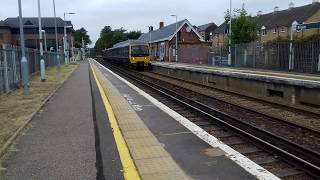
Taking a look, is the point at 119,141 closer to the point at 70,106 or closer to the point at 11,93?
the point at 70,106

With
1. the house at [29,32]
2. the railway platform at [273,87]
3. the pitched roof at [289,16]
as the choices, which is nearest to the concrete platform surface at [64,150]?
the railway platform at [273,87]

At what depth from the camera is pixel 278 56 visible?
115ft

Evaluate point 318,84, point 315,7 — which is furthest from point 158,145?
point 315,7

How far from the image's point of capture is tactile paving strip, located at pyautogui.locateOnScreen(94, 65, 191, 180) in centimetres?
649

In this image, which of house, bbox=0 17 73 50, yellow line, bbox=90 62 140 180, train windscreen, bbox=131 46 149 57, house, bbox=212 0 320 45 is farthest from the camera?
house, bbox=0 17 73 50

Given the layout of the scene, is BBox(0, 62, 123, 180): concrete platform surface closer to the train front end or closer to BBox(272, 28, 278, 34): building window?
the train front end

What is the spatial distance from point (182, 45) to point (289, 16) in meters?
19.2

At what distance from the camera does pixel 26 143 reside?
863 centimetres

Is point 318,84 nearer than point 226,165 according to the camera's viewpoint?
No

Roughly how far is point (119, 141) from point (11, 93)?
455 inches

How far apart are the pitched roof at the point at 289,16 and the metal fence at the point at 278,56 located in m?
28.3

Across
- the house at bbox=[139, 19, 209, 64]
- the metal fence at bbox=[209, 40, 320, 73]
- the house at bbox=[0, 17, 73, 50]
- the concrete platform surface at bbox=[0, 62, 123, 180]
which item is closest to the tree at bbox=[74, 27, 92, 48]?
the house at bbox=[0, 17, 73, 50]

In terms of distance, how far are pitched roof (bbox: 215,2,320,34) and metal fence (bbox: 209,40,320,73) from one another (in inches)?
1114

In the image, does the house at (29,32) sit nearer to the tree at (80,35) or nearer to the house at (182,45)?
the house at (182,45)
